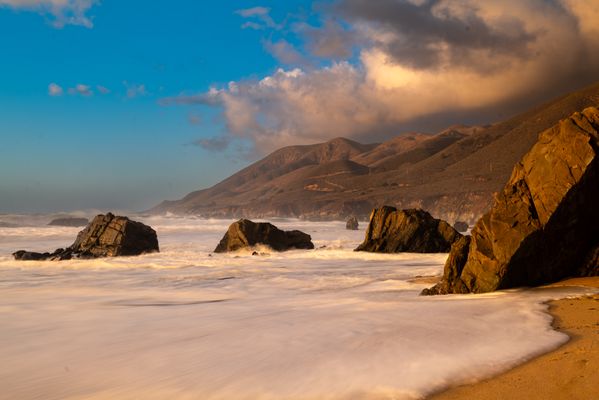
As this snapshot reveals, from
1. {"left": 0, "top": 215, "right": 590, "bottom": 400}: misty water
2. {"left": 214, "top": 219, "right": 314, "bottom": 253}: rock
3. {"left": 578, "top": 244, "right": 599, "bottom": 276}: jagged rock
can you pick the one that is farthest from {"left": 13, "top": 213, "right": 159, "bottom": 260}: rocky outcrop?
{"left": 578, "top": 244, "right": 599, "bottom": 276}: jagged rock

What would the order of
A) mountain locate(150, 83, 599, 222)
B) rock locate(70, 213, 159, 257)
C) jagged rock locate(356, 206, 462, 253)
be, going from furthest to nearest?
mountain locate(150, 83, 599, 222), rock locate(70, 213, 159, 257), jagged rock locate(356, 206, 462, 253)

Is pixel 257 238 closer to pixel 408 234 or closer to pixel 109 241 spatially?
pixel 109 241

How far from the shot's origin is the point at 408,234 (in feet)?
76.0

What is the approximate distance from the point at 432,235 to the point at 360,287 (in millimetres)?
12282

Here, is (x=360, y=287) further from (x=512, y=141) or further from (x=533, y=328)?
(x=512, y=141)

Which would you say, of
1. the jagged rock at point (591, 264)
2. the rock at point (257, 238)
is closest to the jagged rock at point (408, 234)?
the rock at point (257, 238)

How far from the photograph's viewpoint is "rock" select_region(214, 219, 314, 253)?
26.9 metres

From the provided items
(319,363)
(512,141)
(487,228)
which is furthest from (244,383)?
(512,141)

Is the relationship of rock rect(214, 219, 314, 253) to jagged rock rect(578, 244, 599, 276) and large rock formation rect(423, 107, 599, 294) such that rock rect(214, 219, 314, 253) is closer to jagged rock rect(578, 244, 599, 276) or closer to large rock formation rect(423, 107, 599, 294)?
large rock formation rect(423, 107, 599, 294)

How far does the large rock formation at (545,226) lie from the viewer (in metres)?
9.09

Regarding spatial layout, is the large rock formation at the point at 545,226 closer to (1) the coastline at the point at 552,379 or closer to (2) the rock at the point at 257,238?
(1) the coastline at the point at 552,379

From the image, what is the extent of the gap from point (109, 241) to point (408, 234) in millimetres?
15656

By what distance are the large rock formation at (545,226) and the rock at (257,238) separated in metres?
17.8

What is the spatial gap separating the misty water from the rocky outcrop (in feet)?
39.7
